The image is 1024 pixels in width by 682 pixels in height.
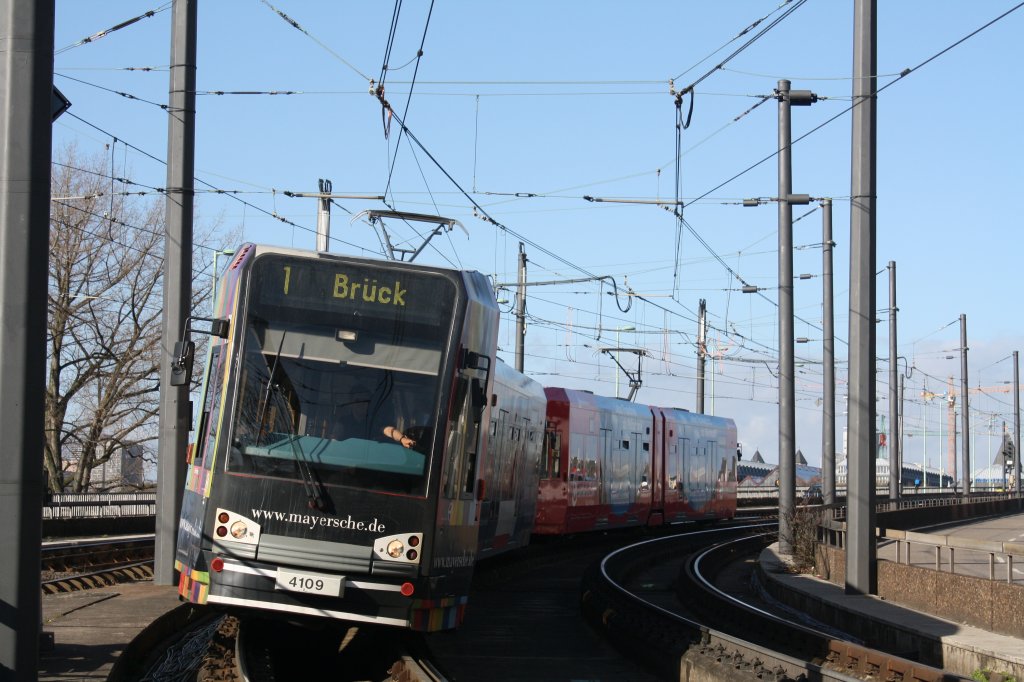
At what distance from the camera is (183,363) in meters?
11.2

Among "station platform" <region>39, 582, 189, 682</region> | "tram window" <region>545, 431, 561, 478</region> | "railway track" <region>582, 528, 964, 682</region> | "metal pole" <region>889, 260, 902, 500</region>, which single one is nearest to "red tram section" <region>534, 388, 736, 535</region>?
"tram window" <region>545, 431, 561, 478</region>

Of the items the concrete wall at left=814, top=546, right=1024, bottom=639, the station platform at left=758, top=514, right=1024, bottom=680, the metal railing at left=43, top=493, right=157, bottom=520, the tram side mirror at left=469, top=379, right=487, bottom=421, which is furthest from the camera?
the metal railing at left=43, top=493, right=157, bottom=520

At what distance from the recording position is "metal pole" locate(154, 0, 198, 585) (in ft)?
50.8

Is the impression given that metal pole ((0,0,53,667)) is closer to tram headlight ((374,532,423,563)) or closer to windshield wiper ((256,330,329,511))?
windshield wiper ((256,330,329,511))

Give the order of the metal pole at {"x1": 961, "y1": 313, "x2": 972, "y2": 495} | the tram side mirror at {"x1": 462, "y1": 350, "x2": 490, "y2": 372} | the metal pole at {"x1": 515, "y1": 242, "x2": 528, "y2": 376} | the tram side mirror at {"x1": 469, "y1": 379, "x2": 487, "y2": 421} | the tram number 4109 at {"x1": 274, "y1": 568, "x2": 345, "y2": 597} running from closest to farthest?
the tram number 4109 at {"x1": 274, "y1": 568, "x2": 345, "y2": 597} → the tram side mirror at {"x1": 462, "y1": 350, "x2": 490, "y2": 372} → the tram side mirror at {"x1": 469, "y1": 379, "x2": 487, "y2": 421} → the metal pole at {"x1": 515, "y1": 242, "x2": 528, "y2": 376} → the metal pole at {"x1": 961, "y1": 313, "x2": 972, "y2": 495}

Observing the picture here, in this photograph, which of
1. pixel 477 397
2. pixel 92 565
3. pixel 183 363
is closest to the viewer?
pixel 183 363

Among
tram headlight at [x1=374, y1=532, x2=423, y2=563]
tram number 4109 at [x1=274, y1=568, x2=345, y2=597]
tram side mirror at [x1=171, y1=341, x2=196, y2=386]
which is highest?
tram side mirror at [x1=171, y1=341, x2=196, y2=386]

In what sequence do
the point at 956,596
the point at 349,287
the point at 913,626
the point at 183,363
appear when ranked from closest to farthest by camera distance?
the point at 349,287 < the point at 183,363 < the point at 913,626 < the point at 956,596

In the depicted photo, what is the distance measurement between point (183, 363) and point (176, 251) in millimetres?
4789

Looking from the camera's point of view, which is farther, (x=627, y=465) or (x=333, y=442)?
(x=627, y=465)

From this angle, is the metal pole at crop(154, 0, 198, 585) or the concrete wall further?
the metal pole at crop(154, 0, 198, 585)

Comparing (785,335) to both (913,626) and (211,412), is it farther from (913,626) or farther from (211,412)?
(211,412)

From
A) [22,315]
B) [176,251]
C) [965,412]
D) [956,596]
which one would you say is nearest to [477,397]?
[22,315]

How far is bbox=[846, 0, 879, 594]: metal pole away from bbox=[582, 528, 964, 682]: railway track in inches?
54.0
